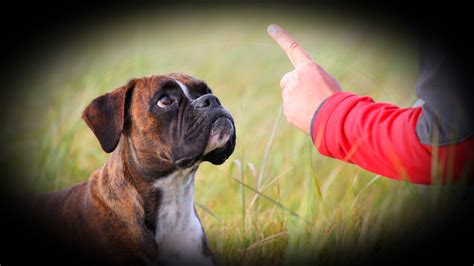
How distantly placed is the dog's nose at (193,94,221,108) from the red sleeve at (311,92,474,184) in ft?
1.07

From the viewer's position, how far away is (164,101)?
187 centimetres

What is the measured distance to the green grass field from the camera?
5.64 feet

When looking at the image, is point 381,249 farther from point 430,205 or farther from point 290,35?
point 290,35

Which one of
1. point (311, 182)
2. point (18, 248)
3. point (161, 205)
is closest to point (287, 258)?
point (311, 182)

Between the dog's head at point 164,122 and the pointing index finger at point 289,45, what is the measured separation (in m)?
0.26

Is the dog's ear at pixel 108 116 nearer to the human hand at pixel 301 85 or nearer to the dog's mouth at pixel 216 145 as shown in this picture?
the dog's mouth at pixel 216 145

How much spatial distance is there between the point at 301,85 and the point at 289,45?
4.4 inches

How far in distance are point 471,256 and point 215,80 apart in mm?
942

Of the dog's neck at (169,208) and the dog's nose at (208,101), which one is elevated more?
the dog's nose at (208,101)

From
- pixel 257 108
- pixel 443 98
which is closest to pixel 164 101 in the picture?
pixel 257 108

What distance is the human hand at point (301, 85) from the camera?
5.28 feet

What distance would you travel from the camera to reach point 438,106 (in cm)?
148

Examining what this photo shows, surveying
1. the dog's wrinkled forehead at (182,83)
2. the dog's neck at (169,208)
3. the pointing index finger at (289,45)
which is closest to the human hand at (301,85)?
the pointing index finger at (289,45)

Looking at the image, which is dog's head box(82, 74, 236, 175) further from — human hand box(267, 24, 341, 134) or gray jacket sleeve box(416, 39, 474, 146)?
gray jacket sleeve box(416, 39, 474, 146)
